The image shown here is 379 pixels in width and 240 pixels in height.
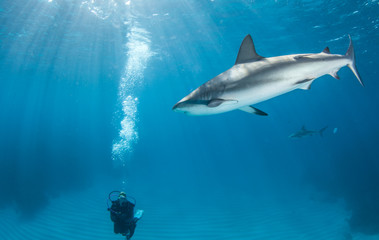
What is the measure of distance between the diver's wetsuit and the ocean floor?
9.44m

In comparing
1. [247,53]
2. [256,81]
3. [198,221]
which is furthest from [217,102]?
[198,221]

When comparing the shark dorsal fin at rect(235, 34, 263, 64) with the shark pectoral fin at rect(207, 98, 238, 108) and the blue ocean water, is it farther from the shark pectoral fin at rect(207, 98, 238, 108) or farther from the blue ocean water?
the blue ocean water

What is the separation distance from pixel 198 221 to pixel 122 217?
44.1 feet

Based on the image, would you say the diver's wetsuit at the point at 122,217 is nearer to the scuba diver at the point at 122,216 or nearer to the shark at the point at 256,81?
the scuba diver at the point at 122,216

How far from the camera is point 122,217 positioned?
601 centimetres

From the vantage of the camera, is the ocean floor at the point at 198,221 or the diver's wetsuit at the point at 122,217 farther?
the ocean floor at the point at 198,221

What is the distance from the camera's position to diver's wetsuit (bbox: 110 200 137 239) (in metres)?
6.02

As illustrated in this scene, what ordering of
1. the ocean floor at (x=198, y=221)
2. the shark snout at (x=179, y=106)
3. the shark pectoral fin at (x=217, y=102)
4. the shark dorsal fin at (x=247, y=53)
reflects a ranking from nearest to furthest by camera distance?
the shark pectoral fin at (x=217, y=102) < the shark snout at (x=179, y=106) < the shark dorsal fin at (x=247, y=53) < the ocean floor at (x=198, y=221)

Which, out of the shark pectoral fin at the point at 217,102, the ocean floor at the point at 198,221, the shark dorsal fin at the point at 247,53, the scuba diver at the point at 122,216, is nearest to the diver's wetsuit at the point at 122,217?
the scuba diver at the point at 122,216

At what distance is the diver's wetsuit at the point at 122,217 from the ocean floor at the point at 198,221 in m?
9.44

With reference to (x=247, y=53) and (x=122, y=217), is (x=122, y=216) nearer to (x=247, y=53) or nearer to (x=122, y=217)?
(x=122, y=217)

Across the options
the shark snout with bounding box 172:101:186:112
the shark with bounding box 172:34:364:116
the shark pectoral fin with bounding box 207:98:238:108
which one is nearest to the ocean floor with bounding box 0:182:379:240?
the shark snout with bounding box 172:101:186:112

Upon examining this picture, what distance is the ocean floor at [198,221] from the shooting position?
1411cm

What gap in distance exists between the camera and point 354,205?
695 inches
